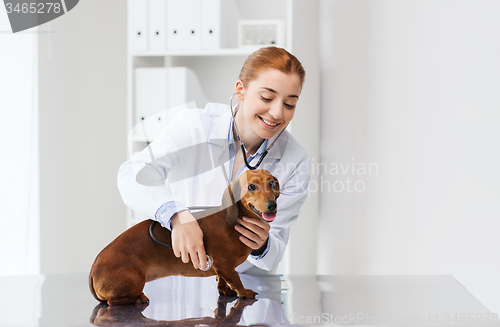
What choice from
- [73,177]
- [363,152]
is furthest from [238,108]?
[73,177]

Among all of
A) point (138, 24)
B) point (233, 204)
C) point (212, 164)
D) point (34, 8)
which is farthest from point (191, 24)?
point (233, 204)

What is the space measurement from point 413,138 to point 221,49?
744 millimetres

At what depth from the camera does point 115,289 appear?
75 centimetres

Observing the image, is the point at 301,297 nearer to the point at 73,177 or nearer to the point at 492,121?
the point at 492,121

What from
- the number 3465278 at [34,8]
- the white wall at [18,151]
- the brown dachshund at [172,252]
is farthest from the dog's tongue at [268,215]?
the number 3465278 at [34,8]

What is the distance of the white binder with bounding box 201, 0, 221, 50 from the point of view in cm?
159

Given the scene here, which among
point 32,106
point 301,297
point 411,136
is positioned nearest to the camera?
point 301,297

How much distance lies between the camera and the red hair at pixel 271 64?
82 centimetres

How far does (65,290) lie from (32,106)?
42.0 inches

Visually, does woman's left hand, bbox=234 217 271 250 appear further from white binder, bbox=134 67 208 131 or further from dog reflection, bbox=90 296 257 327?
white binder, bbox=134 67 208 131

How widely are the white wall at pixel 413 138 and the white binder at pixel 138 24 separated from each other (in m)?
0.75

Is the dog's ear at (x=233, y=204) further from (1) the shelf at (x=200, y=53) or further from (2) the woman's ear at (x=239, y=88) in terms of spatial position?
(1) the shelf at (x=200, y=53)

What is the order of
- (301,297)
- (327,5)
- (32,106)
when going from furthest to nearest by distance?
(327,5) < (32,106) < (301,297)

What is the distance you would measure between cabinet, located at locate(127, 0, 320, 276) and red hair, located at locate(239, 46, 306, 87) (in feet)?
2.59
